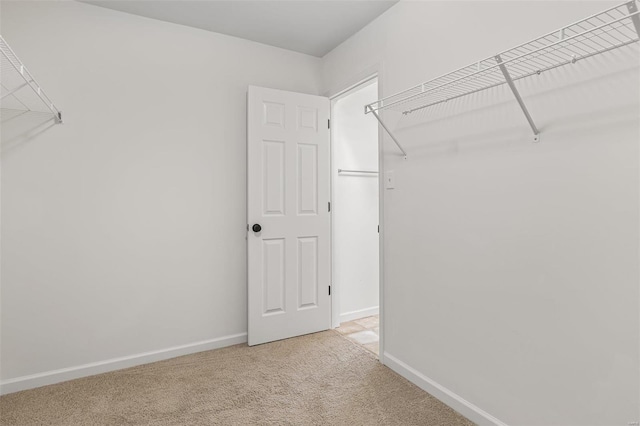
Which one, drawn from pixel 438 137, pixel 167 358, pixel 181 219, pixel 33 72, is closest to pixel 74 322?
pixel 167 358

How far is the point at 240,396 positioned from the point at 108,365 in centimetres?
103

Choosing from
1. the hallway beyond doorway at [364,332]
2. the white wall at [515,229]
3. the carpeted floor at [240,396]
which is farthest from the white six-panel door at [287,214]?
the white wall at [515,229]

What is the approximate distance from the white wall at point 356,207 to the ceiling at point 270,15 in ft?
2.24

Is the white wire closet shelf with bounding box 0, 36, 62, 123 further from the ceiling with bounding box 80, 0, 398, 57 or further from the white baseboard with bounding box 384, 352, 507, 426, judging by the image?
the white baseboard with bounding box 384, 352, 507, 426

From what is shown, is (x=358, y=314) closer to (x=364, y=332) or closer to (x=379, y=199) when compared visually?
(x=364, y=332)

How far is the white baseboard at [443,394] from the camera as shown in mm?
1707

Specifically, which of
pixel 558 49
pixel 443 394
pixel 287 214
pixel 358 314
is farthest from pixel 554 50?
pixel 358 314

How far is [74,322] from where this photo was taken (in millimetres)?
2242

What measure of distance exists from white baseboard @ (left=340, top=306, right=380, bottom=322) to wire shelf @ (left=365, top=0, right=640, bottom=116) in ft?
7.05

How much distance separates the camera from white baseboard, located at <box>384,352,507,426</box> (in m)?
1.71

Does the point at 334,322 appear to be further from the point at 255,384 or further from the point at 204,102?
the point at 204,102

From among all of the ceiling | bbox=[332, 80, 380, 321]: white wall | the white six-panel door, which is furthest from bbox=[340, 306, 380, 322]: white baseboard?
the ceiling

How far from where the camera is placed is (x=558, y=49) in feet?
4.43

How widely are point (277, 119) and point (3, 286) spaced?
214 centimetres
